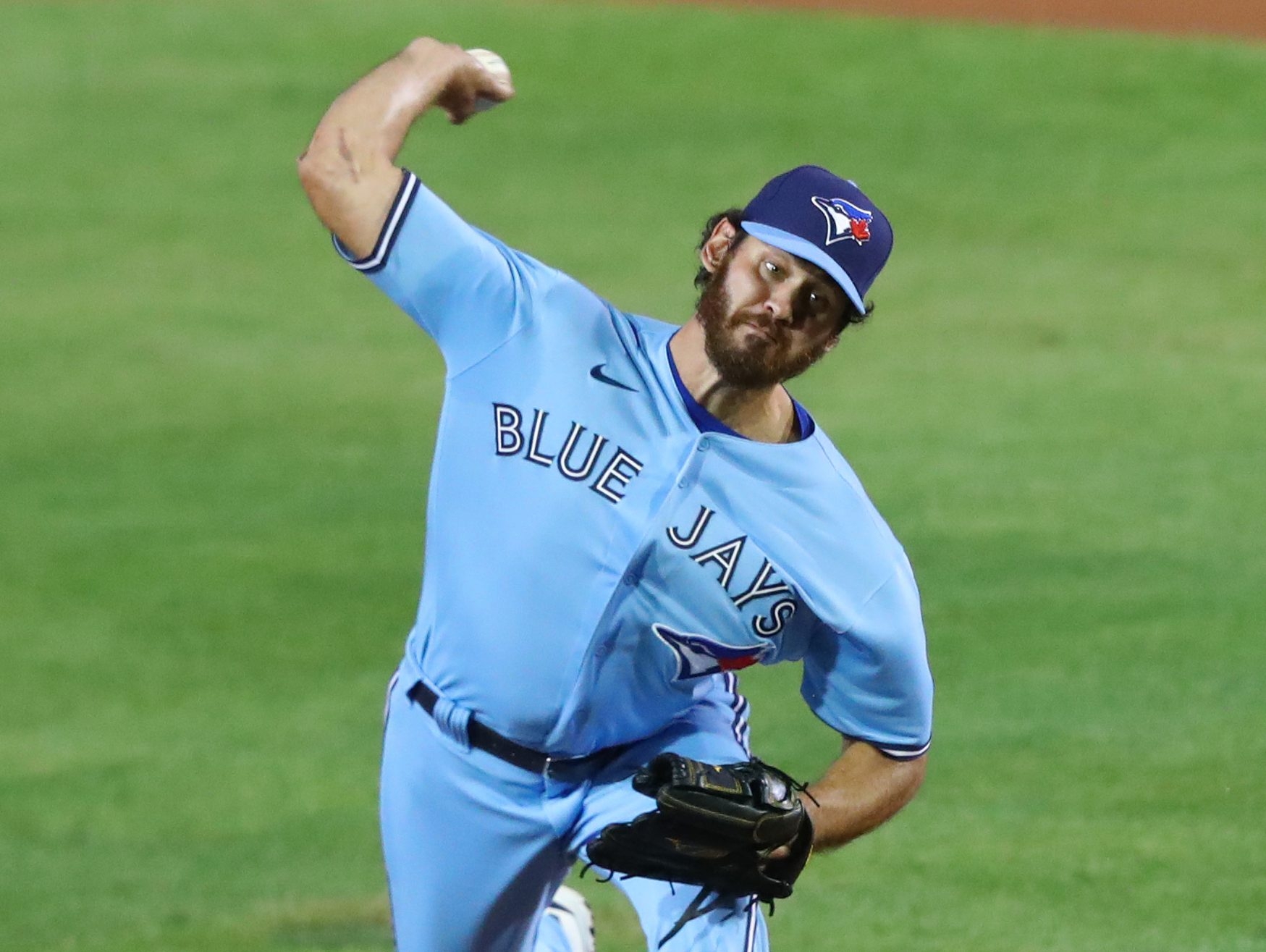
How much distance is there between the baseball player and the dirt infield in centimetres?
1875

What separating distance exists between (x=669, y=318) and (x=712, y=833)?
35.5ft

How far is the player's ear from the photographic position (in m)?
5.16

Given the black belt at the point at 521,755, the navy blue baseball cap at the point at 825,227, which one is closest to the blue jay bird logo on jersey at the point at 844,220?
the navy blue baseball cap at the point at 825,227

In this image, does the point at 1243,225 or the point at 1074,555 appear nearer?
the point at 1074,555

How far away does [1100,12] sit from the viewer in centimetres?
2328

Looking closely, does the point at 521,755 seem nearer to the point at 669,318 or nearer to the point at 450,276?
the point at 450,276

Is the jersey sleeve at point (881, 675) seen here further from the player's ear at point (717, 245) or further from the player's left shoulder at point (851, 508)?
the player's ear at point (717, 245)

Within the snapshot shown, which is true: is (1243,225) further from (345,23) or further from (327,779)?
(327,779)

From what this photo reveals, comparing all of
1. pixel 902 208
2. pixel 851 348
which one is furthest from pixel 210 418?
pixel 902 208

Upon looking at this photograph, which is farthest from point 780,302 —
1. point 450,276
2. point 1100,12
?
point 1100,12

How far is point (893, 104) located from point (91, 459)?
10.3 metres

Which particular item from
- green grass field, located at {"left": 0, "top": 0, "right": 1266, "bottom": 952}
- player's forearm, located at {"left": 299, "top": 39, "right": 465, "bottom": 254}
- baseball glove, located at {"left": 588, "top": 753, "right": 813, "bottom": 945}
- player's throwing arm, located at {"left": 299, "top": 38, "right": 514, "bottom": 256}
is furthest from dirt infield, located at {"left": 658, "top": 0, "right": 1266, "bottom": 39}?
baseball glove, located at {"left": 588, "top": 753, "right": 813, "bottom": 945}

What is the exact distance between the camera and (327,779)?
29.8 ft

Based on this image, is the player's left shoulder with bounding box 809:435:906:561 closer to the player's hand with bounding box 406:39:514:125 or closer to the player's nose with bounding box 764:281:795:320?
the player's nose with bounding box 764:281:795:320
